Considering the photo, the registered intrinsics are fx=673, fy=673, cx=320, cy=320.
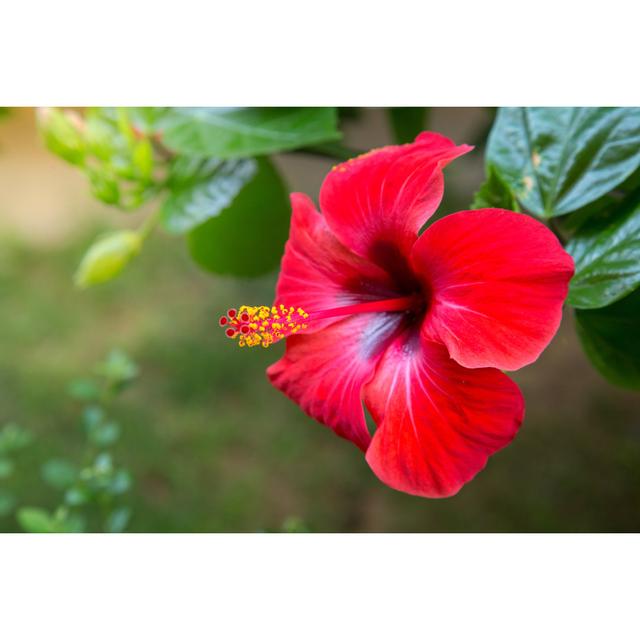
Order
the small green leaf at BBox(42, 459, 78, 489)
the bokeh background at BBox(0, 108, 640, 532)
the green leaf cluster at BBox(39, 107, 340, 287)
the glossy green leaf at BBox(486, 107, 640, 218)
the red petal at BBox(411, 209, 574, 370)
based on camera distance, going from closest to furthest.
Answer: the red petal at BBox(411, 209, 574, 370)
the glossy green leaf at BBox(486, 107, 640, 218)
the green leaf cluster at BBox(39, 107, 340, 287)
the small green leaf at BBox(42, 459, 78, 489)
the bokeh background at BBox(0, 108, 640, 532)

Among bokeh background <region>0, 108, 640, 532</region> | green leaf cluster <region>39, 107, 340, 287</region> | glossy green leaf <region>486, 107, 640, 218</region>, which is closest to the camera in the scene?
glossy green leaf <region>486, 107, 640, 218</region>

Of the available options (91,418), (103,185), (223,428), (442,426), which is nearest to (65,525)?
(91,418)

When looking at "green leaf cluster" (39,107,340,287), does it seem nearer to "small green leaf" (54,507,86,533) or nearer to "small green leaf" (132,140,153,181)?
"small green leaf" (132,140,153,181)

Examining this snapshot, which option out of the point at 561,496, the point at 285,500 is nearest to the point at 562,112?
the point at 561,496

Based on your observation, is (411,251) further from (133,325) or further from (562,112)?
(133,325)

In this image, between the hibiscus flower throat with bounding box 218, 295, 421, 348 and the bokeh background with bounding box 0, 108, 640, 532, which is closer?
the hibiscus flower throat with bounding box 218, 295, 421, 348

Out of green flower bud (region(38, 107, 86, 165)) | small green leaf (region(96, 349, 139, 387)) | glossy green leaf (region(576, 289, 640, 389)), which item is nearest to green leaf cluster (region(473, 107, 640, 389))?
glossy green leaf (region(576, 289, 640, 389))

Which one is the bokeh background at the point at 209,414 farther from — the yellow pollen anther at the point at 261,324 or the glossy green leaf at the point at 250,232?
the yellow pollen anther at the point at 261,324

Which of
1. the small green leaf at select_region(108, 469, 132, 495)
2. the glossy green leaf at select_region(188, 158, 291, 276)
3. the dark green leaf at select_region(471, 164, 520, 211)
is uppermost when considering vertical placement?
the dark green leaf at select_region(471, 164, 520, 211)

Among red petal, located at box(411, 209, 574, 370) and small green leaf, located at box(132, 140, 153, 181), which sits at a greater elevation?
red petal, located at box(411, 209, 574, 370)
